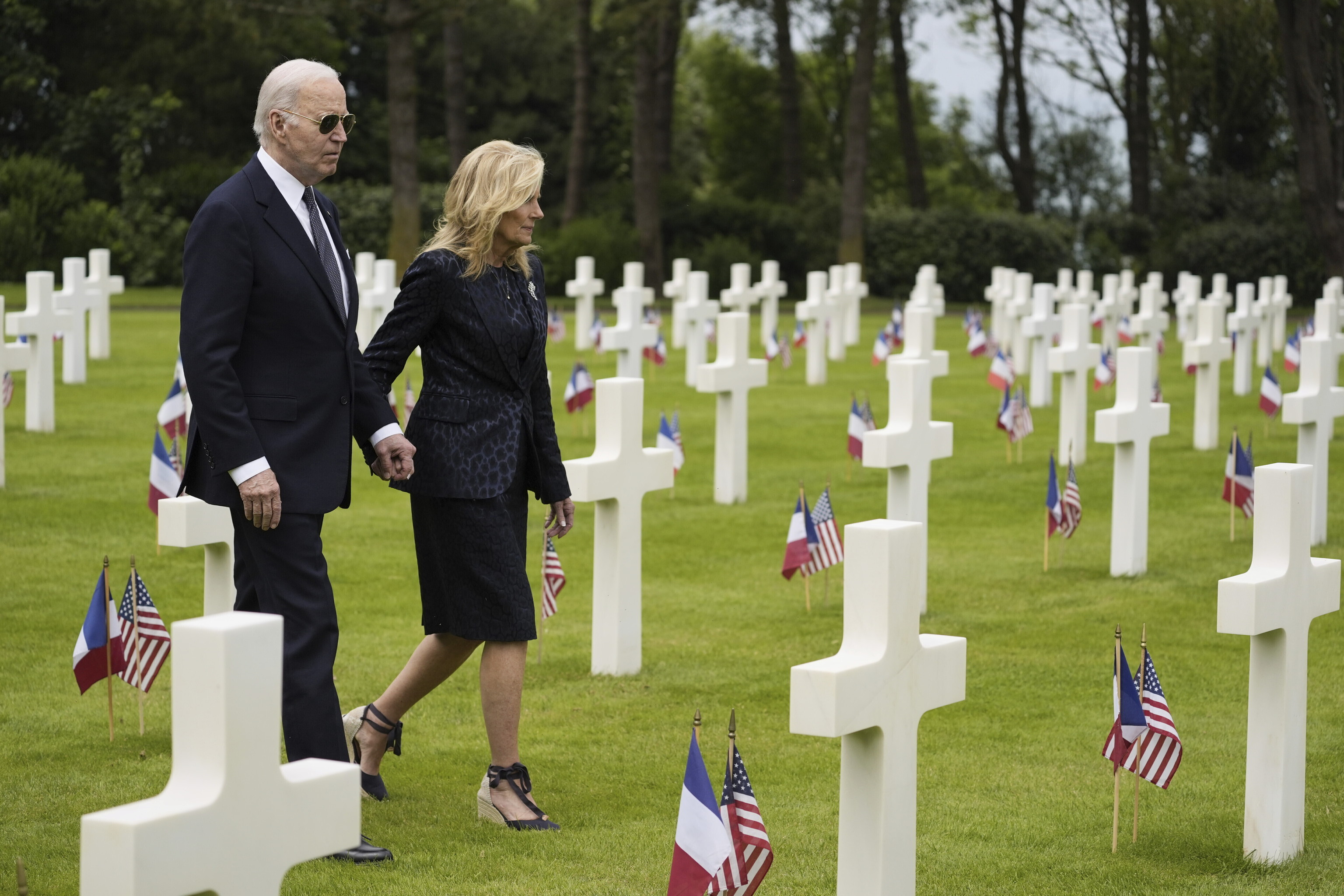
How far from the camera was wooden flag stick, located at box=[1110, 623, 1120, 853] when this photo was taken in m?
4.69

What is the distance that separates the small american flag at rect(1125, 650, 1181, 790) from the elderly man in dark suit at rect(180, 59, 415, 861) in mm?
2166

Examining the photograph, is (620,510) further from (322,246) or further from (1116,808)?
(1116,808)

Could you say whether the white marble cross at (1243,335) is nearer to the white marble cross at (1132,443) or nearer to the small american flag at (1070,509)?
the white marble cross at (1132,443)

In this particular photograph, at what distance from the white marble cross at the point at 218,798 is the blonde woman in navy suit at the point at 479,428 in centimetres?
204

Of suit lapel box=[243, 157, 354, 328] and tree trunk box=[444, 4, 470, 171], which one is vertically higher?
tree trunk box=[444, 4, 470, 171]

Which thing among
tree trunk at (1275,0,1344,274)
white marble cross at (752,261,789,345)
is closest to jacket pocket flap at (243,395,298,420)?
tree trunk at (1275,0,1344,274)

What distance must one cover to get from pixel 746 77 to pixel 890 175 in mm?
7847

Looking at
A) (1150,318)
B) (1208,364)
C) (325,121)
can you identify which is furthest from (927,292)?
(325,121)

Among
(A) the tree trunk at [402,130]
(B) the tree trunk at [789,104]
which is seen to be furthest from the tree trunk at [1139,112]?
(A) the tree trunk at [402,130]

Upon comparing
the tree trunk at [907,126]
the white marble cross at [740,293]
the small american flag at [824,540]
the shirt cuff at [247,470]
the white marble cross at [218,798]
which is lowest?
the small american flag at [824,540]

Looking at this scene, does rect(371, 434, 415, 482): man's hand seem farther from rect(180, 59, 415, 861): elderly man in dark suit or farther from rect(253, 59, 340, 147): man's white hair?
rect(253, 59, 340, 147): man's white hair

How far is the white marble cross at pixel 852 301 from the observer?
24.3 metres

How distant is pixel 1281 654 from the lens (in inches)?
188

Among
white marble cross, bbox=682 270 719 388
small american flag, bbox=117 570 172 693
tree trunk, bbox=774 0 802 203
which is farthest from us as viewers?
tree trunk, bbox=774 0 802 203
